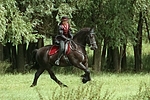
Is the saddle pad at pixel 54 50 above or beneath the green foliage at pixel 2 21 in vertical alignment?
beneath

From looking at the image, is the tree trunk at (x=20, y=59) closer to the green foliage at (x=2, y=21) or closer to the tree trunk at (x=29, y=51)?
the tree trunk at (x=29, y=51)

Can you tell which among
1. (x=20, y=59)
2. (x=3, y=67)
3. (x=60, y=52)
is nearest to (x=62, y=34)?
(x=60, y=52)

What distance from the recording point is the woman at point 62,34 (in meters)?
17.0

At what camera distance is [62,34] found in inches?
675

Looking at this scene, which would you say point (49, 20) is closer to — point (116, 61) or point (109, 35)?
point (109, 35)

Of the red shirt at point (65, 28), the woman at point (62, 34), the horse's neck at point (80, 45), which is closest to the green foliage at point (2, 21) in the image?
the woman at point (62, 34)

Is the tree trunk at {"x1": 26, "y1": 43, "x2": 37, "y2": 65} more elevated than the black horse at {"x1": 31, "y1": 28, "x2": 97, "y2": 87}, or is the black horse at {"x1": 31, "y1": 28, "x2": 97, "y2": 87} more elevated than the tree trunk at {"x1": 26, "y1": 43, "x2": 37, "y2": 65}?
the black horse at {"x1": 31, "y1": 28, "x2": 97, "y2": 87}

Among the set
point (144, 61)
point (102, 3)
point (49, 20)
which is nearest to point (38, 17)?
point (49, 20)

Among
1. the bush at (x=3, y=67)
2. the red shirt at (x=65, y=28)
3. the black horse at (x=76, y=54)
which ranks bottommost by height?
the bush at (x=3, y=67)

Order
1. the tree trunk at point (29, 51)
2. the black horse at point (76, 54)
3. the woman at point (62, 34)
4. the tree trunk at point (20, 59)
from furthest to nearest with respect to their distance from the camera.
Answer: the tree trunk at point (29, 51)
the tree trunk at point (20, 59)
the black horse at point (76, 54)
the woman at point (62, 34)

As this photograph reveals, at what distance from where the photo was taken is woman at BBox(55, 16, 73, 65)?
1700cm

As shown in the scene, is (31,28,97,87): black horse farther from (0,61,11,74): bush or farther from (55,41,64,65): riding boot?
(0,61,11,74): bush

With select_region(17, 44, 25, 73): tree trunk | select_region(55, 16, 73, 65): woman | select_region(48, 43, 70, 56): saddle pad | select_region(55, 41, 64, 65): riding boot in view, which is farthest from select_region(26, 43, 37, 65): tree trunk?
select_region(55, 16, 73, 65): woman

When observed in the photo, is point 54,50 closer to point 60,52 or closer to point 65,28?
point 60,52
